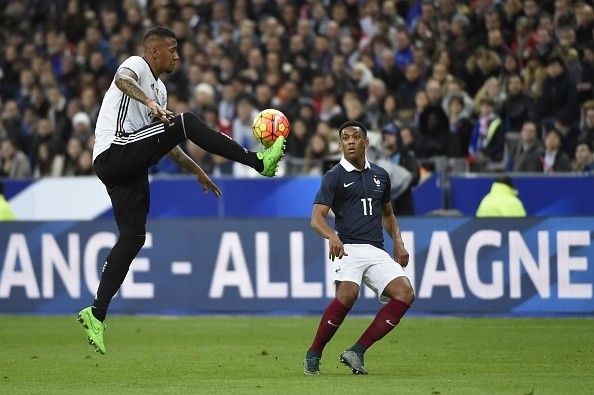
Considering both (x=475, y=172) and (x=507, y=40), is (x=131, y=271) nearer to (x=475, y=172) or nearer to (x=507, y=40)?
(x=475, y=172)

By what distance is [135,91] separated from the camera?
984cm

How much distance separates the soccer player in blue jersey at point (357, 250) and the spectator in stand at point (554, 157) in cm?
866

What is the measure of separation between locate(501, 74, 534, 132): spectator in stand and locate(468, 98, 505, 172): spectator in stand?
1.10ft

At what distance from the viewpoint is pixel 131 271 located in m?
16.3

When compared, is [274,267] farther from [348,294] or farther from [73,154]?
[73,154]

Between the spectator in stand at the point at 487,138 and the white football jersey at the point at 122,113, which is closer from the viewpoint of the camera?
the white football jersey at the point at 122,113

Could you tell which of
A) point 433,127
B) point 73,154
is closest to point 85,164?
point 73,154

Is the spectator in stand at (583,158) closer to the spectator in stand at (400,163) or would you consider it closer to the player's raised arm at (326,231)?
the spectator in stand at (400,163)

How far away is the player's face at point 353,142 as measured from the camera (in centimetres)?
1034

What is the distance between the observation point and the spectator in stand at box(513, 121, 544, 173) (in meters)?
18.7

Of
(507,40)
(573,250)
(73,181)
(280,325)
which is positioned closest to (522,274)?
(573,250)

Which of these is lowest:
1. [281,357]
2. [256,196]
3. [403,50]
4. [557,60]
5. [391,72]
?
[281,357]

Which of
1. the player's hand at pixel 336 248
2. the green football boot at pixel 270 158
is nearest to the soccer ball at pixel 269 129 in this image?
the green football boot at pixel 270 158

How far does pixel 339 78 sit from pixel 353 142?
11087 mm
